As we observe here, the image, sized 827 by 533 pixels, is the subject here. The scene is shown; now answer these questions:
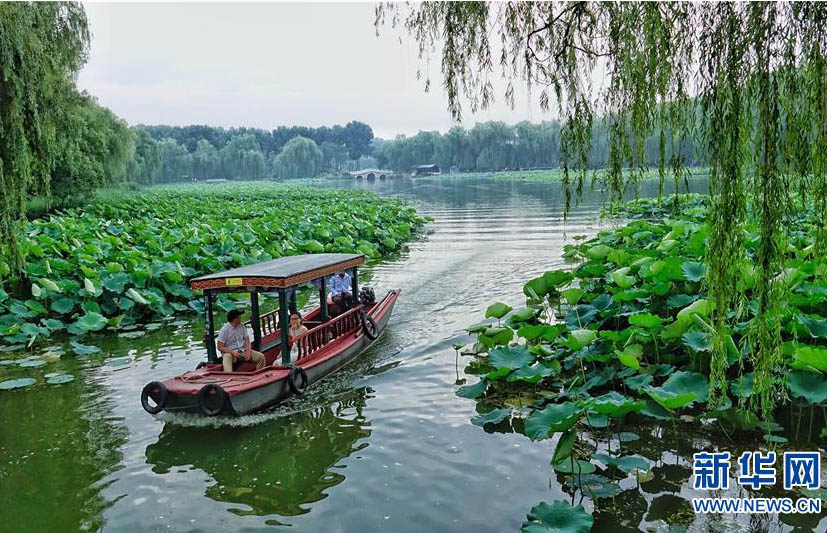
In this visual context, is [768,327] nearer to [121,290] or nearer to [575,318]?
[575,318]

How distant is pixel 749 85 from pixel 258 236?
42.3 feet

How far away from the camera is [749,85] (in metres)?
2.58

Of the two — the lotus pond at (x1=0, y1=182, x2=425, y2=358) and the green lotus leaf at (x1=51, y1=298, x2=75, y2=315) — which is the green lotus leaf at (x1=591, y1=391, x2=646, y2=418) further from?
the green lotus leaf at (x1=51, y1=298, x2=75, y2=315)

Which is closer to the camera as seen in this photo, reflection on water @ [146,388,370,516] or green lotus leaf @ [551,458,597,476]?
green lotus leaf @ [551,458,597,476]

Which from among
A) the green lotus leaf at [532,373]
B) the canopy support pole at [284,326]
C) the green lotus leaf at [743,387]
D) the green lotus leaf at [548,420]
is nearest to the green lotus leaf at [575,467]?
the green lotus leaf at [548,420]

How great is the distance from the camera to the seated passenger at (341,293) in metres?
8.95

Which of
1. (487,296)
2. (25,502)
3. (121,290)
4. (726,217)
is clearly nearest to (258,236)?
(121,290)

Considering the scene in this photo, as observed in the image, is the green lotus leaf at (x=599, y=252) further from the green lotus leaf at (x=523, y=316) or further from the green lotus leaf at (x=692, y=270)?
the green lotus leaf at (x=692, y=270)

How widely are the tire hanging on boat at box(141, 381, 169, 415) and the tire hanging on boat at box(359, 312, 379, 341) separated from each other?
3032 millimetres

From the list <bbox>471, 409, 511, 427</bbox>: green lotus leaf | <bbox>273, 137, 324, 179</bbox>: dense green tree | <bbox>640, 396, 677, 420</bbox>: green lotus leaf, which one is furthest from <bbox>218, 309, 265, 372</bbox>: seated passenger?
<bbox>273, 137, 324, 179</bbox>: dense green tree

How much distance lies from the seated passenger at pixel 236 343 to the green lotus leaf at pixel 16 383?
2.35 m

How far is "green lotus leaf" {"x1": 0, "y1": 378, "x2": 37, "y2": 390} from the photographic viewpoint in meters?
6.77

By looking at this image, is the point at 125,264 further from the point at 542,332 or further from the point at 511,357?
the point at 542,332

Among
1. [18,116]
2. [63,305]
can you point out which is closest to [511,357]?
[18,116]
